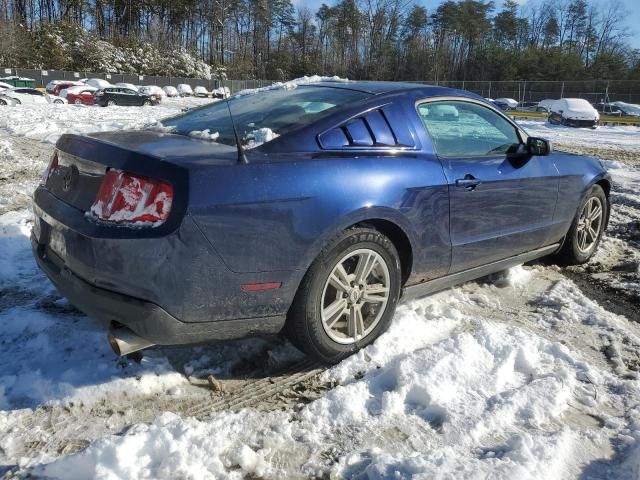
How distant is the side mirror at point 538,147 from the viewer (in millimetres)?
3893

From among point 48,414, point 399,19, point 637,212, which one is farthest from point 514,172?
point 399,19

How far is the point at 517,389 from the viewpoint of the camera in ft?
8.73

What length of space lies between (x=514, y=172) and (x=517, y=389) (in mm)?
1654

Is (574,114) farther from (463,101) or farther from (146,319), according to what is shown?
(146,319)

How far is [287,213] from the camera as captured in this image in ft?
8.33

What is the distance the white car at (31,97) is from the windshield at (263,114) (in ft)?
85.4

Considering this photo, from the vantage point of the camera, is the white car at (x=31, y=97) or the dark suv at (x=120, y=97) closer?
the white car at (x=31, y=97)

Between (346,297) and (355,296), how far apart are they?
0.06 metres

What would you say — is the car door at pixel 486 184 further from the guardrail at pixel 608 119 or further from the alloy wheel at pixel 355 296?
the guardrail at pixel 608 119

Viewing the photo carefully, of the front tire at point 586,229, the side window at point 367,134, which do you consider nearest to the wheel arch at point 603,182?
the front tire at point 586,229

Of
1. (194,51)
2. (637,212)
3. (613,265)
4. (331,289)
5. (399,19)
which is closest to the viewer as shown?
(331,289)

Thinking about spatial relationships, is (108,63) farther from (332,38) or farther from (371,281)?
(371,281)

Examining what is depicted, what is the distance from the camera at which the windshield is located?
9.55ft

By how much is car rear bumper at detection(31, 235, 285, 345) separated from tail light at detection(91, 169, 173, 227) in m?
0.33
